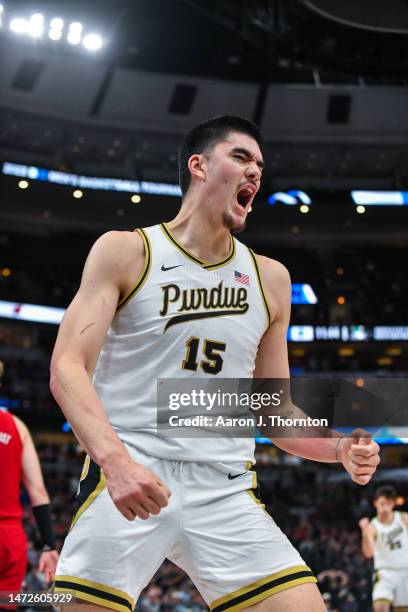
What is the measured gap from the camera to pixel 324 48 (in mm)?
16609

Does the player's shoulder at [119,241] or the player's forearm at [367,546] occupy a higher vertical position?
the player's shoulder at [119,241]

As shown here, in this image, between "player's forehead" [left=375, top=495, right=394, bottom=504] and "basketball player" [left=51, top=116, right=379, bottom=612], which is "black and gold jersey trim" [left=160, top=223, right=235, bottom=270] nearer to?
"basketball player" [left=51, top=116, right=379, bottom=612]

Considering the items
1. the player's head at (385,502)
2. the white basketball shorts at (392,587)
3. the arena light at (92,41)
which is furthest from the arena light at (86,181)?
the white basketball shorts at (392,587)

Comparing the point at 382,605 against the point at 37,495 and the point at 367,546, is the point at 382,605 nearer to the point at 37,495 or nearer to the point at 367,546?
the point at 367,546

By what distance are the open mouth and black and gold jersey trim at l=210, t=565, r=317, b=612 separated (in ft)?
3.76

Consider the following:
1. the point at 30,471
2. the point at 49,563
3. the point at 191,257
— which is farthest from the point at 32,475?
the point at 191,257

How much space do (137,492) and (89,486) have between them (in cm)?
51

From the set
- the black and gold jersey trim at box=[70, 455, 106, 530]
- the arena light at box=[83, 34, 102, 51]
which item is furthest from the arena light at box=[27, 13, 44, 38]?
the black and gold jersey trim at box=[70, 455, 106, 530]

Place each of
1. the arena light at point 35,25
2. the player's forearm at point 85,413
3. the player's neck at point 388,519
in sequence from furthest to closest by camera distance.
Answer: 1. the arena light at point 35,25
2. the player's neck at point 388,519
3. the player's forearm at point 85,413

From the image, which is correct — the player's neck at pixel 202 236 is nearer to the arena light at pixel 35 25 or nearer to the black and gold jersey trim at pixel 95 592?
the black and gold jersey trim at pixel 95 592

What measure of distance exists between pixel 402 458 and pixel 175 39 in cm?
1327

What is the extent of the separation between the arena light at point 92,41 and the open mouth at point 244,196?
18538mm

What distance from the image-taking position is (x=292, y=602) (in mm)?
2174

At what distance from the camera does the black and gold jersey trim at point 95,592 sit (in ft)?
6.91
